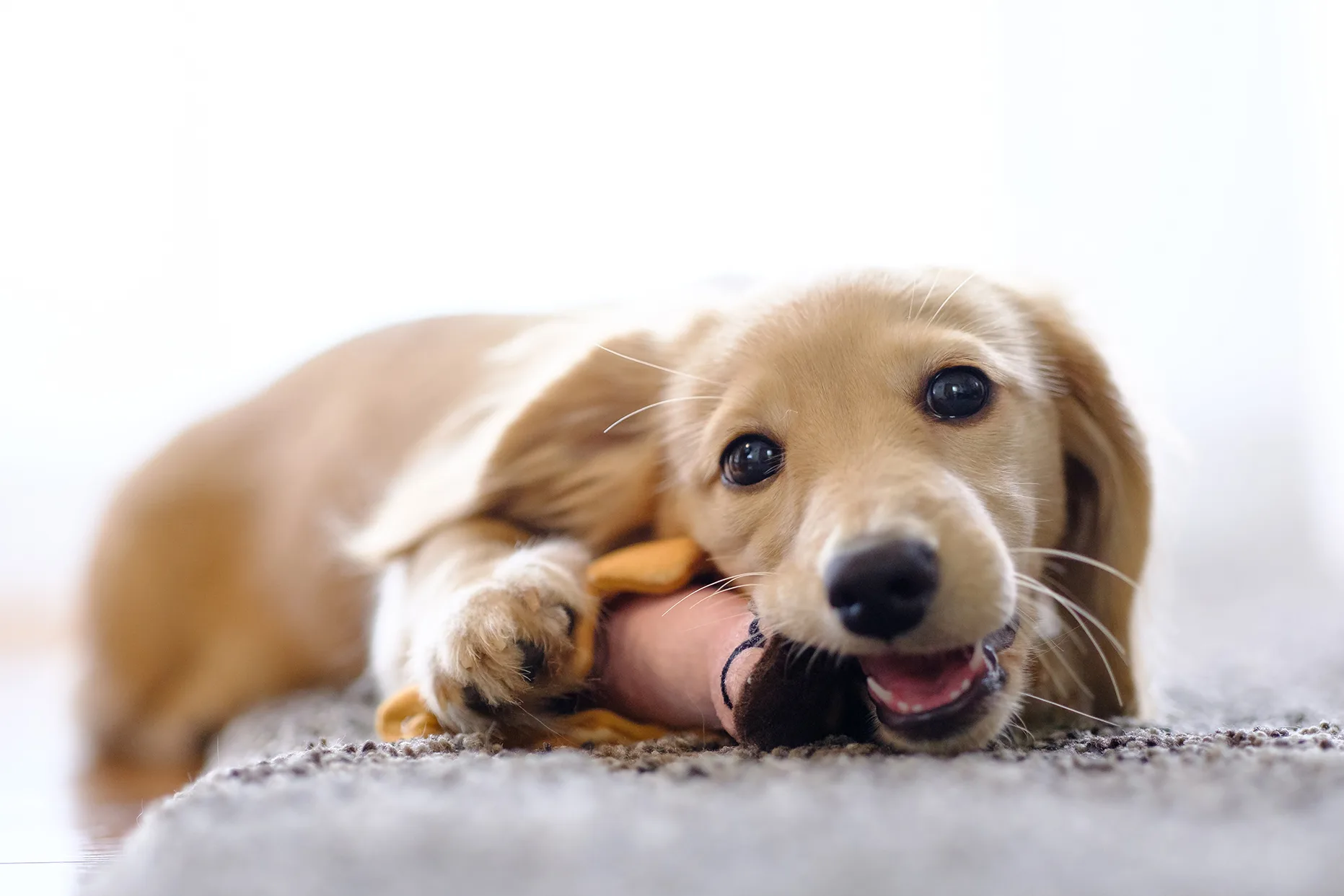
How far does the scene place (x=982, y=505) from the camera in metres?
1.49

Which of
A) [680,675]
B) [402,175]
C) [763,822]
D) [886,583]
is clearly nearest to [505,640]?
[680,675]

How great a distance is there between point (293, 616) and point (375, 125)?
7.07 ft

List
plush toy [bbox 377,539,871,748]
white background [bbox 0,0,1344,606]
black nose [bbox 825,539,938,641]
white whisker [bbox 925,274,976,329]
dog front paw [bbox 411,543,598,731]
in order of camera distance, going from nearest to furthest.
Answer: black nose [bbox 825,539,938,641]
plush toy [bbox 377,539,871,748]
dog front paw [bbox 411,543,598,731]
white whisker [bbox 925,274,976,329]
white background [bbox 0,0,1344,606]

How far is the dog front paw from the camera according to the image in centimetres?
144

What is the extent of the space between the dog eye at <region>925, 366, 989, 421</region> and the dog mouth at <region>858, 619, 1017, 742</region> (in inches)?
12.7

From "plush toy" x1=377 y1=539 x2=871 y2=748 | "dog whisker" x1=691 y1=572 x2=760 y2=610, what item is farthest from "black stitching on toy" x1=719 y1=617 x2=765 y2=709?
"dog whisker" x1=691 y1=572 x2=760 y2=610

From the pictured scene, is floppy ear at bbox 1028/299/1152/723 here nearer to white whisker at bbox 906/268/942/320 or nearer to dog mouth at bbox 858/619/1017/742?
white whisker at bbox 906/268/942/320

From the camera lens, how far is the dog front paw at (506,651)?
1440 mm

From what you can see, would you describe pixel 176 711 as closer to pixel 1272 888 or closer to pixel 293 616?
pixel 293 616

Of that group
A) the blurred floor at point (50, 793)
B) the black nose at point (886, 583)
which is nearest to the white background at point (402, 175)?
the blurred floor at point (50, 793)

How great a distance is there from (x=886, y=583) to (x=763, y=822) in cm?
39

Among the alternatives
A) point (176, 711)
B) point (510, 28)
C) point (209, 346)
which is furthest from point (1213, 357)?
point (176, 711)

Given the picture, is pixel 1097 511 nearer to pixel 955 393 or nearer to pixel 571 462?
pixel 955 393

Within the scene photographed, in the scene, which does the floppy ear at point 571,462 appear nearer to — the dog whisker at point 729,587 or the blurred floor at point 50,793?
the dog whisker at point 729,587
